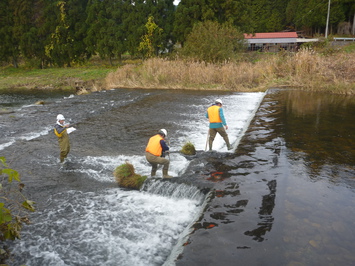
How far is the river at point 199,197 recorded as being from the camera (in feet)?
16.9

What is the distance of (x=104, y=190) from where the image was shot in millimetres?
7680

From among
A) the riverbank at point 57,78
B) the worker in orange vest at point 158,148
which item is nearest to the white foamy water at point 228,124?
the worker in orange vest at point 158,148

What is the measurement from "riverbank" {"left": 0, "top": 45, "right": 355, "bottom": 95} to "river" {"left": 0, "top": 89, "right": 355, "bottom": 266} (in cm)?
777

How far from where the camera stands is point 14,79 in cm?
3506

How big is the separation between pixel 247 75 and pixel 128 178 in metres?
18.3

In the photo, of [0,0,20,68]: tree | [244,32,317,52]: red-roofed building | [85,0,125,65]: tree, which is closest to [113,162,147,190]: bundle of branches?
[85,0,125,65]: tree

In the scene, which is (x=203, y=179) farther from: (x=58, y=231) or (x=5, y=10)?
(x=5, y=10)

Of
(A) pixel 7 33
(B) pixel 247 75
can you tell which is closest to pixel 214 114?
(B) pixel 247 75

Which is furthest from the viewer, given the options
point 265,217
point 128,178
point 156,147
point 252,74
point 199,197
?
point 252,74

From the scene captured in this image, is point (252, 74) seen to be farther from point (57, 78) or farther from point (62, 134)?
point (57, 78)

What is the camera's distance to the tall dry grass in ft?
67.0

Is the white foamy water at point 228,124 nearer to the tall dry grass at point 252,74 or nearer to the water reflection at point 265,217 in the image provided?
the water reflection at point 265,217

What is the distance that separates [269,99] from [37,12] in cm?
3656

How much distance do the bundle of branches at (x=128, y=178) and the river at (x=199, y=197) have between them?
0.62 ft
